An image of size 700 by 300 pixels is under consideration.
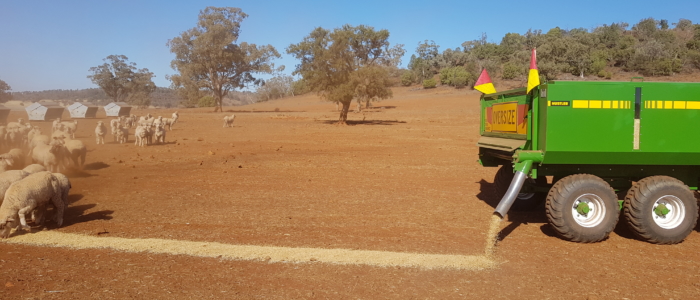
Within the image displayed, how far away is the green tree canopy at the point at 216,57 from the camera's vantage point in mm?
63812

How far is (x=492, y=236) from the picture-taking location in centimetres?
821

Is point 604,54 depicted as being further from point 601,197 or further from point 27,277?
point 27,277

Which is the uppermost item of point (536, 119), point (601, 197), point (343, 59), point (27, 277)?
point (343, 59)

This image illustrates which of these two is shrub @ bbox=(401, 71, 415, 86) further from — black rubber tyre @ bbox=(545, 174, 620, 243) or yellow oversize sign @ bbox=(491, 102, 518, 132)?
black rubber tyre @ bbox=(545, 174, 620, 243)

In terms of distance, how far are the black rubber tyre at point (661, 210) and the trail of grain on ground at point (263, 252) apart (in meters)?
2.48

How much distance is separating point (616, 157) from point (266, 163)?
11695 millimetres

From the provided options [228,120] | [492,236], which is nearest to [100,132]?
[228,120]

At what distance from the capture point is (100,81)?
8331 cm

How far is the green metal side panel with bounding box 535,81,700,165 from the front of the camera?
7.48m

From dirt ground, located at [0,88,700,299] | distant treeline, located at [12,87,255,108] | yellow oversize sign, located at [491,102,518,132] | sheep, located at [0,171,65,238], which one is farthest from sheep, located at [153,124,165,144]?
distant treeline, located at [12,87,255,108]

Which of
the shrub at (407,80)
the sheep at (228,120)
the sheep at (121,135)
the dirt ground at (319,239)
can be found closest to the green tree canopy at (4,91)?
the sheep at (228,120)

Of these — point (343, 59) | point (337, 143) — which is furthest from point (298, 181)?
point (343, 59)

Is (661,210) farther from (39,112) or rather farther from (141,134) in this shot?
(39,112)

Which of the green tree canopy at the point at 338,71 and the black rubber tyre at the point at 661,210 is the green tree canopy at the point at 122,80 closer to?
the green tree canopy at the point at 338,71
